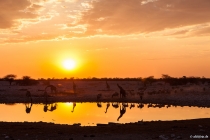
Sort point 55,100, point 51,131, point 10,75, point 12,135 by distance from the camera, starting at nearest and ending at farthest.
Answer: point 12,135 → point 51,131 → point 55,100 → point 10,75

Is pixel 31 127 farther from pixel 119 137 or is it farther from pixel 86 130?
pixel 119 137

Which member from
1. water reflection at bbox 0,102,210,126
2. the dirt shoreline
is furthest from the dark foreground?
the dirt shoreline

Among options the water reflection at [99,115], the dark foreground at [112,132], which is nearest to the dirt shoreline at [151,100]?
the water reflection at [99,115]

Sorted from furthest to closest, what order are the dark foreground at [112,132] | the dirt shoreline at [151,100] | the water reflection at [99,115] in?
the dirt shoreline at [151,100], the water reflection at [99,115], the dark foreground at [112,132]

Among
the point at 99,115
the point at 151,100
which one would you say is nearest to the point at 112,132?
the point at 99,115

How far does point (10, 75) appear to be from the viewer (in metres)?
106

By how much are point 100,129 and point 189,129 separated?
460cm

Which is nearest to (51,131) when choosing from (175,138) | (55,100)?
(175,138)

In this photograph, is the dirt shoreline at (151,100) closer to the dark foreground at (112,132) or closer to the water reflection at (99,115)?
the water reflection at (99,115)

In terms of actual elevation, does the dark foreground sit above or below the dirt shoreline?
below

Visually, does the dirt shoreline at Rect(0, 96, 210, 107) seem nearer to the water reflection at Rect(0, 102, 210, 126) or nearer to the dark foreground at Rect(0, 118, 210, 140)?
the water reflection at Rect(0, 102, 210, 126)

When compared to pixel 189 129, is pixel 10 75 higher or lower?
higher

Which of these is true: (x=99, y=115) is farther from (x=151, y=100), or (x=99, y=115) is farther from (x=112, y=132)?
(x=151, y=100)

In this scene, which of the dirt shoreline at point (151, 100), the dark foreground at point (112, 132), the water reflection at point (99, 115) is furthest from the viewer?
the dirt shoreline at point (151, 100)
